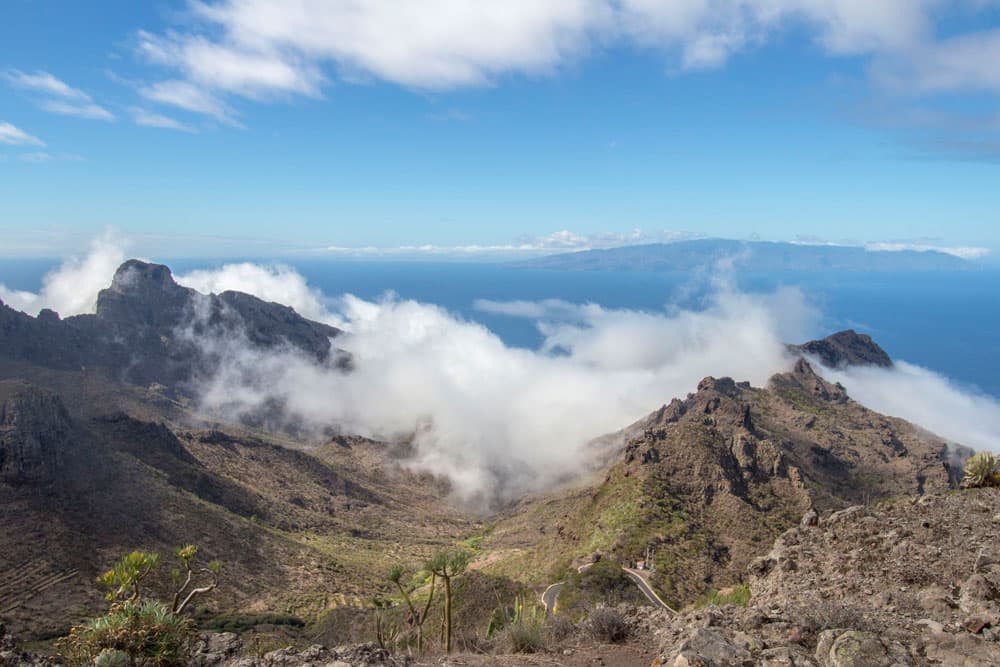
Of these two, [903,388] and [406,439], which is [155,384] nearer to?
[406,439]

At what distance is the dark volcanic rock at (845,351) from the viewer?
174 m

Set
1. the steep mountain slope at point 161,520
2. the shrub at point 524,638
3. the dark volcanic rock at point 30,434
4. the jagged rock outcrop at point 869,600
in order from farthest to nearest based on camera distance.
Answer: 1. the dark volcanic rock at point 30,434
2. the steep mountain slope at point 161,520
3. the shrub at point 524,638
4. the jagged rock outcrop at point 869,600

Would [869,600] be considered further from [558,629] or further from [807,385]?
[807,385]

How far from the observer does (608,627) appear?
1794 centimetres

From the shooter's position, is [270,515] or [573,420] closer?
[270,515]

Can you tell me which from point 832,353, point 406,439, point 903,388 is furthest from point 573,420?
point 903,388

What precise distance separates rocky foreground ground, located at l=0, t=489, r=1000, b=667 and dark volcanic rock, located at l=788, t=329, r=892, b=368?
546 feet

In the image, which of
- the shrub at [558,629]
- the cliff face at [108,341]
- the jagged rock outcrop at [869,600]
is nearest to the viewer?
the jagged rock outcrop at [869,600]

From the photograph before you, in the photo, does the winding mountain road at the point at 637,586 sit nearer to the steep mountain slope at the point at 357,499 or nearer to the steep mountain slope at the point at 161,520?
the steep mountain slope at the point at 357,499

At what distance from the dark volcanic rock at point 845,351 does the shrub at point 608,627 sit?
175 metres

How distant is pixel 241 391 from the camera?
652 feet

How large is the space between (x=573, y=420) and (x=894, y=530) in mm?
165342

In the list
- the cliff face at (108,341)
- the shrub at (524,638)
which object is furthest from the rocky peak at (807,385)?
the cliff face at (108,341)

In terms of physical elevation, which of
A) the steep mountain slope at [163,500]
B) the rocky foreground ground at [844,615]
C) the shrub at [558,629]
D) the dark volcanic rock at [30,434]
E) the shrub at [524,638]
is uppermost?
the rocky foreground ground at [844,615]
